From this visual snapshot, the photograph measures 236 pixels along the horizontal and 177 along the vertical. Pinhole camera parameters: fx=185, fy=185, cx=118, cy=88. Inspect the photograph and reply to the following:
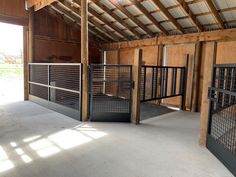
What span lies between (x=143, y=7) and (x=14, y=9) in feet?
13.8

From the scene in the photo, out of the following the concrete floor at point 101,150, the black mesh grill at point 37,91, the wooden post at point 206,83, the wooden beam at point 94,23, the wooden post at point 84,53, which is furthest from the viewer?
the black mesh grill at point 37,91

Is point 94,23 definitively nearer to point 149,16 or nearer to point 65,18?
point 65,18

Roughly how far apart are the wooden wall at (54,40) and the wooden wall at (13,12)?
42 cm

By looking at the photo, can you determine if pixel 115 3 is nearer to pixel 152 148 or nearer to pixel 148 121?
pixel 148 121

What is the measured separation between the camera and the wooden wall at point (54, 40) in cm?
667

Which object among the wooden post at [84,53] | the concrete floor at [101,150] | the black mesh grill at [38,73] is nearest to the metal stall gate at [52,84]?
the black mesh grill at [38,73]

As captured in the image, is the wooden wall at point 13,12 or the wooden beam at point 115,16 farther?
the wooden wall at point 13,12

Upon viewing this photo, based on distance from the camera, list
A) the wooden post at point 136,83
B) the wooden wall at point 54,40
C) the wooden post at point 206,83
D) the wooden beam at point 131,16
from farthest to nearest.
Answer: the wooden wall at point 54,40 → the wooden beam at point 131,16 → the wooden post at point 136,83 → the wooden post at point 206,83

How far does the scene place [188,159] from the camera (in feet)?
8.08

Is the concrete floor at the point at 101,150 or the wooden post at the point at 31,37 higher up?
the wooden post at the point at 31,37

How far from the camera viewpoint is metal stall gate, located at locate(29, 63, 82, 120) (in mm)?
5340

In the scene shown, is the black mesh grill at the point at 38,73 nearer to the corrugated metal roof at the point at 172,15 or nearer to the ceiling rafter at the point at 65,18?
the ceiling rafter at the point at 65,18

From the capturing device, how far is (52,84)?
18.3 feet

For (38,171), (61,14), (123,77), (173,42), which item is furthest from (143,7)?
(38,171)
